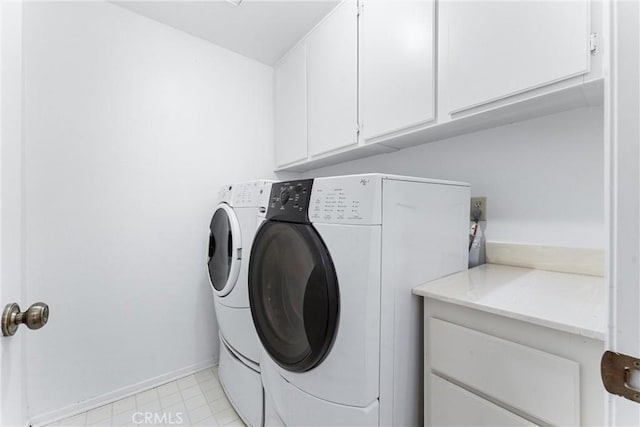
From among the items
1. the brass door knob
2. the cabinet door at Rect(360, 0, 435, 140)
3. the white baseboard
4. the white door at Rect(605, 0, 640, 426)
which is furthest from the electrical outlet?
the white baseboard

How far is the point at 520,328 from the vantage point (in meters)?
0.73

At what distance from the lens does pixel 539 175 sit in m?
1.21

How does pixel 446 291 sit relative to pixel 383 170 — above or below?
below

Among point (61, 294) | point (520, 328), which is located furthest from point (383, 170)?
point (61, 294)

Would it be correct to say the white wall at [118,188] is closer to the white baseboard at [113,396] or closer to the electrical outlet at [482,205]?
the white baseboard at [113,396]

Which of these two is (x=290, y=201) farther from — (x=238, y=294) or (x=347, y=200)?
(x=238, y=294)

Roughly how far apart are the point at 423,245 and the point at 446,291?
0.59 feet

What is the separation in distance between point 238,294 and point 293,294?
1.82ft

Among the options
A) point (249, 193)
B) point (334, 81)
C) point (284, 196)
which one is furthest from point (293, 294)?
point (334, 81)

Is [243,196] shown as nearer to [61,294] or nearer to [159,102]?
[159,102]

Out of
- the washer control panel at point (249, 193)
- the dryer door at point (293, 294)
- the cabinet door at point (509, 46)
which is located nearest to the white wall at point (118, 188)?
the washer control panel at point (249, 193)

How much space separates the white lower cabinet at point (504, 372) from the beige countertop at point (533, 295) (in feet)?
0.12

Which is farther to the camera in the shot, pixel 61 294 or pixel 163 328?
pixel 163 328
